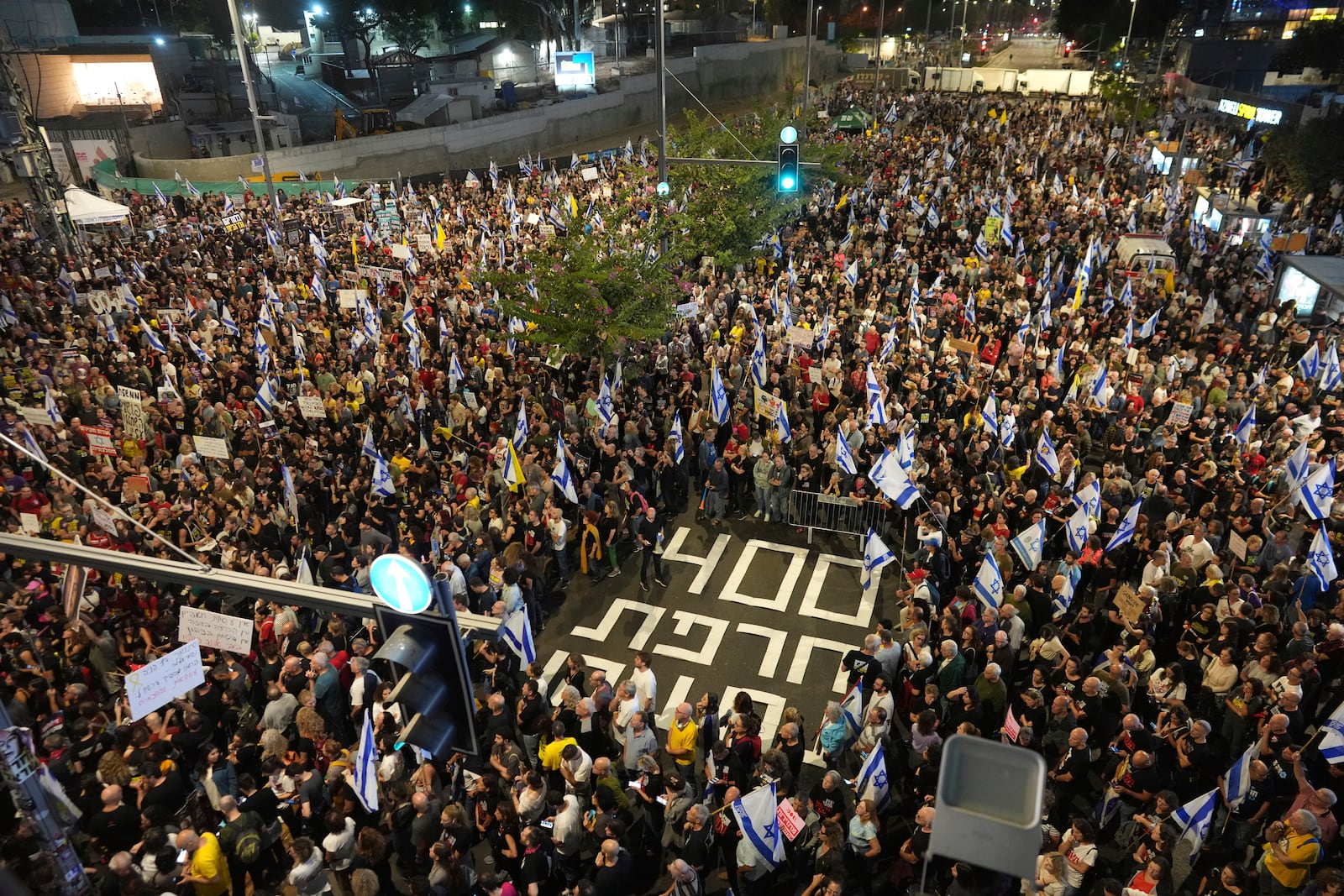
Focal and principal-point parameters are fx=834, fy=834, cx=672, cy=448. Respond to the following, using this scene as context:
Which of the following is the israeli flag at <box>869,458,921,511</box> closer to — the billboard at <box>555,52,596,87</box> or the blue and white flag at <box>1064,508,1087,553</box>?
the blue and white flag at <box>1064,508,1087,553</box>

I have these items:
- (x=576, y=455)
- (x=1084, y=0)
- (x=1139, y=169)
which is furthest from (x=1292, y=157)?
(x=1084, y=0)

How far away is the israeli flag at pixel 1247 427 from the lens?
14203 millimetres

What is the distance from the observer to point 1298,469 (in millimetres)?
12672

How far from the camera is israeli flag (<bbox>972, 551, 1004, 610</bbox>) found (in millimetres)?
11008

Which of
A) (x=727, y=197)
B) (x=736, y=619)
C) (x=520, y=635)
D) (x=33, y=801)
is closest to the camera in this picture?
(x=33, y=801)

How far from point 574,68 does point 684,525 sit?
4736 centimetres

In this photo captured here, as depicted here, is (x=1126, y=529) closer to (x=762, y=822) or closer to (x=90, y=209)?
(x=762, y=822)

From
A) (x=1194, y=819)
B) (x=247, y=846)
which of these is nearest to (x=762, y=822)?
(x=1194, y=819)

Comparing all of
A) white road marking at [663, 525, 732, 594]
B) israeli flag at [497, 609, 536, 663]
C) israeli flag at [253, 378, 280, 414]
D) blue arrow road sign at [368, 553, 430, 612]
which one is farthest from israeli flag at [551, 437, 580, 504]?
blue arrow road sign at [368, 553, 430, 612]

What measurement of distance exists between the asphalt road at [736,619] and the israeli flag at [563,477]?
57.7 inches

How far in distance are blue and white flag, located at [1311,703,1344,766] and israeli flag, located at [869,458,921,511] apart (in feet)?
19.1

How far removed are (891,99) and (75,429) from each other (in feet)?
191

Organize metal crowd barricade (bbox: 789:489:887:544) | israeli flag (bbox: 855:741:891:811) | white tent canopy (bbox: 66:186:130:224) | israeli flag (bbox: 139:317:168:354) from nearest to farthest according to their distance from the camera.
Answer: israeli flag (bbox: 855:741:891:811), metal crowd barricade (bbox: 789:489:887:544), israeli flag (bbox: 139:317:168:354), white tent canopy (bbox: 66:186:130:224)

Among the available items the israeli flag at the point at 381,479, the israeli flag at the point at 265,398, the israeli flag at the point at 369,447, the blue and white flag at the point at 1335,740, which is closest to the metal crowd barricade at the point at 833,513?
the israeli flag at the point at 381,479
